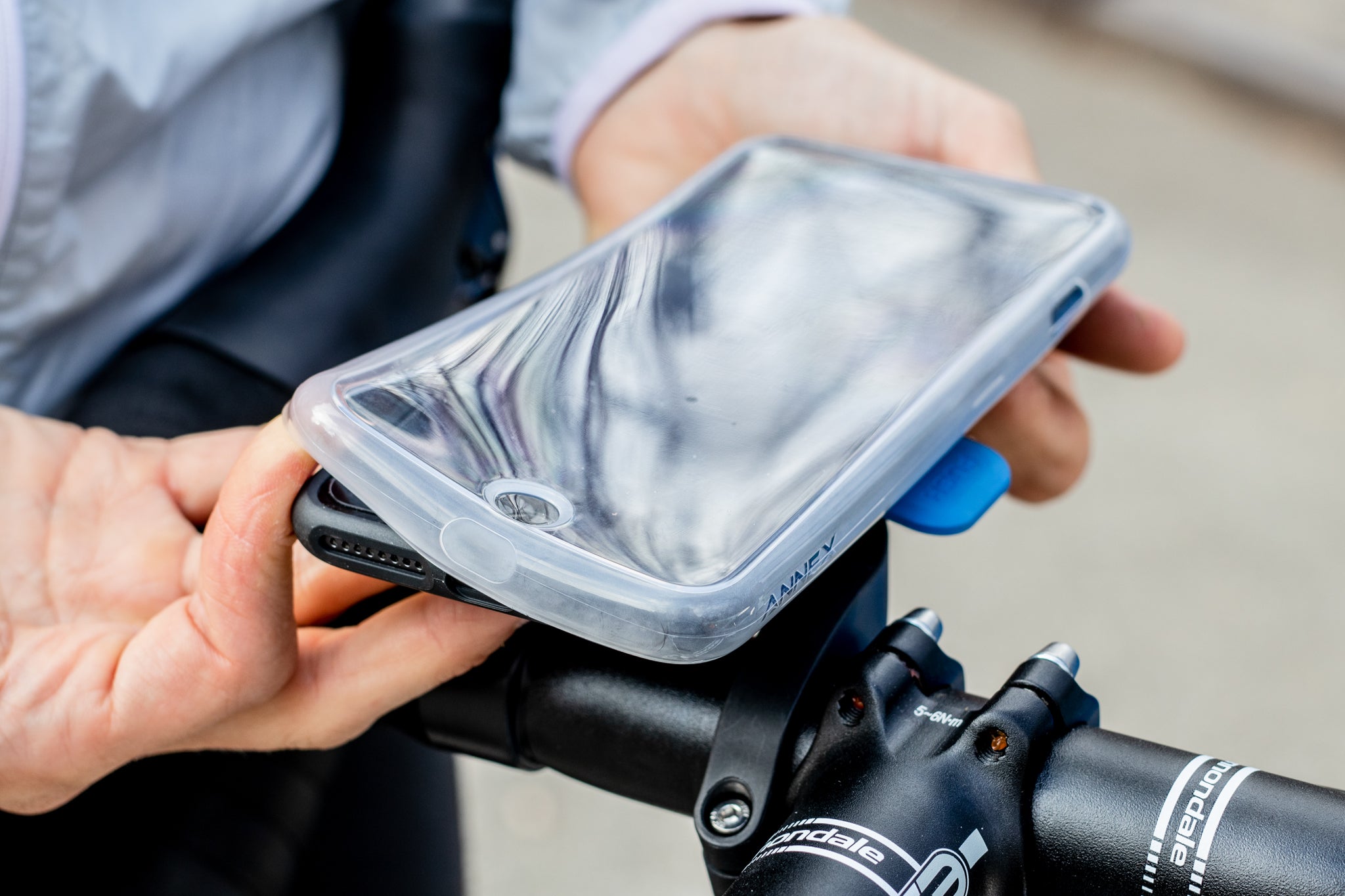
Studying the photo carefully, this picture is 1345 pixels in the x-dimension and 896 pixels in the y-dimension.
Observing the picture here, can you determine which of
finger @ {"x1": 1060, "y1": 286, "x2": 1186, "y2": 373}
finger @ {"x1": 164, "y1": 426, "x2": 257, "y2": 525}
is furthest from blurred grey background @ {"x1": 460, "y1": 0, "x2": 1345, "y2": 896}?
finger @ {"x1": 164, "y1": 426, "x2": 257, "y2": 525}

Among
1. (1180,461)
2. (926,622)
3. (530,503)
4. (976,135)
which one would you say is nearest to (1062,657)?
(926,622)

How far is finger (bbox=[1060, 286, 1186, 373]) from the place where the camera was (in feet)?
1.95

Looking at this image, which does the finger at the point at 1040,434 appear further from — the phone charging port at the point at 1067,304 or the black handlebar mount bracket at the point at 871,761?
the black handlebar mount bracket at the point at 871,761

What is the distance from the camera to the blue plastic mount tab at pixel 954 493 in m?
0.36

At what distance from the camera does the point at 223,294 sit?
516 mm

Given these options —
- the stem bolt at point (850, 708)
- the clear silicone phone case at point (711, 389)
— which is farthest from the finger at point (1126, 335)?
the stem bolt at point (850, 708)

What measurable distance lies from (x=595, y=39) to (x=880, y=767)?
1.65 feet

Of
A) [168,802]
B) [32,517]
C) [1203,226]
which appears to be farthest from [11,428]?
[1203,226]

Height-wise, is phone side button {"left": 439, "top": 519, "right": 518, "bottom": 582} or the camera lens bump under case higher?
the camera lens bump under case

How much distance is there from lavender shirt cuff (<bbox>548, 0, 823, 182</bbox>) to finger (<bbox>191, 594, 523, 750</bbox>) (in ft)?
1.34

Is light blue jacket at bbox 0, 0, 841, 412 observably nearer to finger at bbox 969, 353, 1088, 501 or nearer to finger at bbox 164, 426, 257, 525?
finger at bbox 164, 426, 257, 525

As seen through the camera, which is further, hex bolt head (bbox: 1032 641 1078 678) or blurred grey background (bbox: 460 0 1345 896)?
blurred grey background (bbox: 460 0 1345 896)

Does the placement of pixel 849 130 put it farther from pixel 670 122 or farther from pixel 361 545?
pixel 361 545

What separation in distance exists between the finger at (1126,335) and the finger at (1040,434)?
20mm
